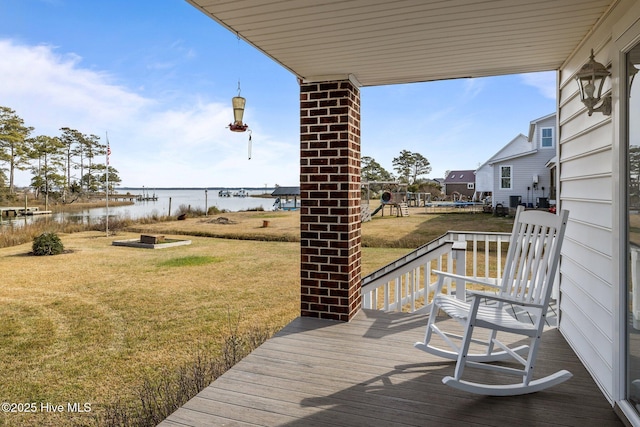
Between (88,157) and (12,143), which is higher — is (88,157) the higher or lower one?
the higher one

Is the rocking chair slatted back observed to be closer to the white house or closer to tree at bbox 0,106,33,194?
the white house

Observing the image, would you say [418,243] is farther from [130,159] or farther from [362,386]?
[130,159]

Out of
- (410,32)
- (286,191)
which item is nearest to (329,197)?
(410,32)

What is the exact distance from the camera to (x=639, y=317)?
70.1 inches

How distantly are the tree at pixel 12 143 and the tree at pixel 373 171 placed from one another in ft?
42.8

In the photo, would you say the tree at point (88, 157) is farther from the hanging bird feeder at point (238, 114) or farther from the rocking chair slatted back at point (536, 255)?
the rocking chair slatted back at point (536, 255)

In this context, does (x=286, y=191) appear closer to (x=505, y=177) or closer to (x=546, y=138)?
(x=505, y=177)

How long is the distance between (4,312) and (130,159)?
15.0 m

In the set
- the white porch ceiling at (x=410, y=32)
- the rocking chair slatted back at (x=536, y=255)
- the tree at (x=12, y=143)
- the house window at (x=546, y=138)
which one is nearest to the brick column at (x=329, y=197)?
the white porch ceiling at (x=410, y=32)

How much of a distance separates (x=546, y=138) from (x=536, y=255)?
13.6 m

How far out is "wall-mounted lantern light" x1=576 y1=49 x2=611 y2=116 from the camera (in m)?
2.12

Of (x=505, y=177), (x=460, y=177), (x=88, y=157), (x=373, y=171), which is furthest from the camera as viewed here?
(x=460, y=177)

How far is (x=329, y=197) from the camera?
341 cm

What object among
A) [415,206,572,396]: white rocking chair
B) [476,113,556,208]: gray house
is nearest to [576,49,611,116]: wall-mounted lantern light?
[415,206,572,396]: white rocking chair
